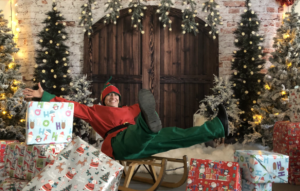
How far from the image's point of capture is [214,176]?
6.19 ft

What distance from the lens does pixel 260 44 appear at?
15.3ft

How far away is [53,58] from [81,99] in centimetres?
79

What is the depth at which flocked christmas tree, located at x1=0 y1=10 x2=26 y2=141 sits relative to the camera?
12.1 feet

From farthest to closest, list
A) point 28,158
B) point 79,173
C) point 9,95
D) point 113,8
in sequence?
point 113,8 → point 9,95 → point 28,158 → point 79,173

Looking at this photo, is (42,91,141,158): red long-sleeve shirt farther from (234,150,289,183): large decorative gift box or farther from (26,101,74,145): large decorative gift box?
(234,150,289,183): large decorative gift box

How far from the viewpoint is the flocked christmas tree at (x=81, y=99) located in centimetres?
435

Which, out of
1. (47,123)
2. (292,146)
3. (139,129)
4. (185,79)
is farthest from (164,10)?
(47,123)

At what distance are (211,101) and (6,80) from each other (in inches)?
112

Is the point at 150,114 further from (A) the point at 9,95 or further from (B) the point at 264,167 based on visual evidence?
(A) the point at 9,95

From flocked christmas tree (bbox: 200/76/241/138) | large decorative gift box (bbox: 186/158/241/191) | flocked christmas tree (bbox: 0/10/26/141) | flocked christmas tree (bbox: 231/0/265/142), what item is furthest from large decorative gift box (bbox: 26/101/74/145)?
flocked christmas tree (bbox: 231/0/265/142)

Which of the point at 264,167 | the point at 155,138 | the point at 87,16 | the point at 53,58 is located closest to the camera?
the point at 264,167

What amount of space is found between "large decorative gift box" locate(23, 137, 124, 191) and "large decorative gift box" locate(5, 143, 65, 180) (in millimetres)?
165

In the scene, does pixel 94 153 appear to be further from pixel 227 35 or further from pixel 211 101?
pixel 227 35

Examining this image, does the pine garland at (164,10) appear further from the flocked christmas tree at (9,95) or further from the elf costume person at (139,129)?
the flocked christmas tree at (9,95)
